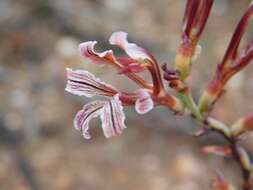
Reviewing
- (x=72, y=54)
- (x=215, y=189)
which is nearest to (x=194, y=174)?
(x=72, y=54)

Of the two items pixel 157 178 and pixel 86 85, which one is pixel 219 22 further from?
pixel 86 85

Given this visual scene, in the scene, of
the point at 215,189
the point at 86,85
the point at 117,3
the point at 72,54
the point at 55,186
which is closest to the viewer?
the point at 86,85

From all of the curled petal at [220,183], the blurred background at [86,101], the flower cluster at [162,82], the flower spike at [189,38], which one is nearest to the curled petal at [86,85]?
the flower cluster at [162,82]

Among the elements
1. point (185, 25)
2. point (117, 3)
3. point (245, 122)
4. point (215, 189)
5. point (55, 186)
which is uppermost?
point (185, 25)

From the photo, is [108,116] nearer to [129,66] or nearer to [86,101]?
[129,66]

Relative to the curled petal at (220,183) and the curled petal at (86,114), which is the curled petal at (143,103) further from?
the curled petal at (220,183)

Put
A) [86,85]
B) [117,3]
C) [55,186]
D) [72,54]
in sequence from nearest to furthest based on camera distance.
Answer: [86,85] → [55,186] → [72,54] → [117,3]

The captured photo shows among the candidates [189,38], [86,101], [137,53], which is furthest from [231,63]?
[86,101]

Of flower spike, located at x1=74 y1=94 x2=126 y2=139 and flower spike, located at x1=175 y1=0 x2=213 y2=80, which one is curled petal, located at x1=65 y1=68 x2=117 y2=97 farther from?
flower spike, located at x1=175 y1=0 x2=213 y2=80

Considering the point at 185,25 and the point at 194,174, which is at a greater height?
the point at 185,25
